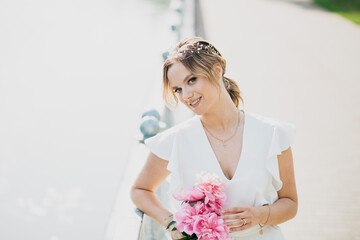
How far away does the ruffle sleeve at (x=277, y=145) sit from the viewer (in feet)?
7.79

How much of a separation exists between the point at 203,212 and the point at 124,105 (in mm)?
7083

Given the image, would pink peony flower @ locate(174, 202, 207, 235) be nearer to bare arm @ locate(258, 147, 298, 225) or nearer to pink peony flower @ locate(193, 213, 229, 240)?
pink peony flower @ locate(193, 213, 229, 240)

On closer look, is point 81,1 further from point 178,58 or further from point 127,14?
point 178,58

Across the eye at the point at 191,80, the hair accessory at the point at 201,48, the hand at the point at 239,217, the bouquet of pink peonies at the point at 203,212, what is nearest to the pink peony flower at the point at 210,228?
the bouquet of pink peonies at the point at 203,212

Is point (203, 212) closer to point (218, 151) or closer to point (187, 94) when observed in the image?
point (218, 151)

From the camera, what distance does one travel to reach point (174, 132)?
2.54 meters

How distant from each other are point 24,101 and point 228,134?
25.6 feet

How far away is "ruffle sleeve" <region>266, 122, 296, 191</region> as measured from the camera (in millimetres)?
2375

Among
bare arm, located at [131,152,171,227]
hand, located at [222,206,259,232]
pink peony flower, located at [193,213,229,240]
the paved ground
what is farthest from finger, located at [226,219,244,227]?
the paved ground

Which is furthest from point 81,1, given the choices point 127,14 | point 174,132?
point 174,132

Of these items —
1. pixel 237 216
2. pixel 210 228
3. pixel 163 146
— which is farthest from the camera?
pixel 163 146

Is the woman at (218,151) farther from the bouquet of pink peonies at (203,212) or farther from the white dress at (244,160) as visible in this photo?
the bouquet of pink peonies at (203,212)

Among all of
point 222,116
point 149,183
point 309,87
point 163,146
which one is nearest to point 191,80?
point 222,116

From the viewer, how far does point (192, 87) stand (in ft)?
7.80
